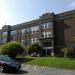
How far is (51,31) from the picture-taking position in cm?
5441

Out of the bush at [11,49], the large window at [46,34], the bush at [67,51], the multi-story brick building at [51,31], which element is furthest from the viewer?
the large window at [46,34]

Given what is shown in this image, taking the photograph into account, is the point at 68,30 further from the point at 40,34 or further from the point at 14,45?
the point at 14,45

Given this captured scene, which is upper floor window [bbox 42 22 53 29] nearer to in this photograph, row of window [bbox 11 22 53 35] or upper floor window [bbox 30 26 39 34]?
row of window [bbox 11 22 53 35]

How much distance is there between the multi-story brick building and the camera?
5153 cm

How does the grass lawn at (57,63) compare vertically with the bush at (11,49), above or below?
below

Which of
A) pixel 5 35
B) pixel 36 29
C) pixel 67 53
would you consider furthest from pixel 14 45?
pixel 5 35

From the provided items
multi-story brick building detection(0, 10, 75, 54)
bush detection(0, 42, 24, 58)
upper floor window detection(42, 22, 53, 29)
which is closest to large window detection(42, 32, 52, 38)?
multi-story brick building detection(0, 10, 75, 54)

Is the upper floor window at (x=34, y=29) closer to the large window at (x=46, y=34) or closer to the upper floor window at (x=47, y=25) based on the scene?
the upper floor window at (x=47, y=25)

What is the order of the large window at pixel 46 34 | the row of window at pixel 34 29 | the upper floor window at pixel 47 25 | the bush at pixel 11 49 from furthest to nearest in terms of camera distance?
1. the row of window at pixel 34 29
2. the upper floor window at pixel 47 25
3. the large window at pixel 46 34
4. the bush at pixel 11 49

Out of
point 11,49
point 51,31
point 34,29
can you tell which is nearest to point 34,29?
point 34,29

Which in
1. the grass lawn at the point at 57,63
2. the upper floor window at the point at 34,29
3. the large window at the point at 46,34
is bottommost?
the grass lawn at the point at 57,63

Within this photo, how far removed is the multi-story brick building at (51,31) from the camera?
51.5 m

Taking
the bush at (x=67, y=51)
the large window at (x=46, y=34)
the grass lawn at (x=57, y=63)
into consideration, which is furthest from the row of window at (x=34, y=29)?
the grass lawn at (x=57, y=63)

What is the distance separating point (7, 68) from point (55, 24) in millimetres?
37343
